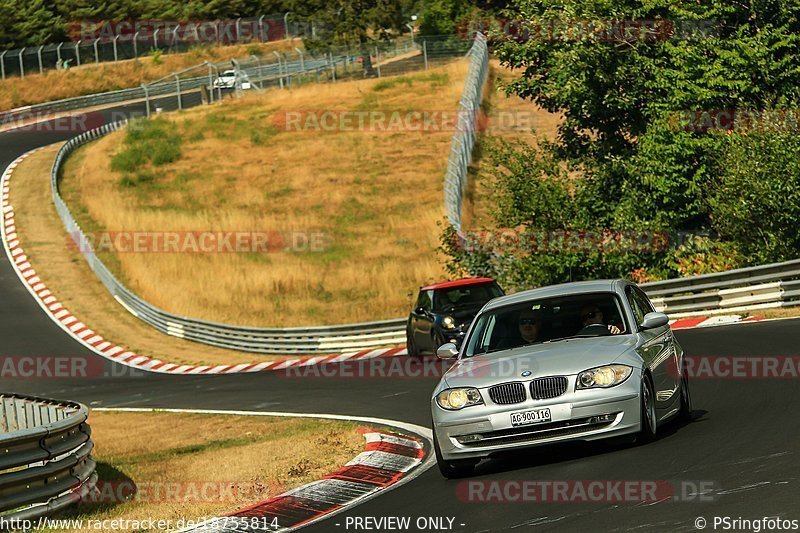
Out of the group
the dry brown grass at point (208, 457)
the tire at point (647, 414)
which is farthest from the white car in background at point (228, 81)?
the tire at point (647, 414)

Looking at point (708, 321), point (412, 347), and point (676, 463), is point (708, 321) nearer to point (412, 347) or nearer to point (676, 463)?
point (412, 347)

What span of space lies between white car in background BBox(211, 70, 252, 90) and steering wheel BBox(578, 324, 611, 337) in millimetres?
62835

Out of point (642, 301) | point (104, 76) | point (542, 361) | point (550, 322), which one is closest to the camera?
point (542, 361)

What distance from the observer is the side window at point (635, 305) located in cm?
1134

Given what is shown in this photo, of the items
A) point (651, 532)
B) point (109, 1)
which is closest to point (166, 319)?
point (651, 532)

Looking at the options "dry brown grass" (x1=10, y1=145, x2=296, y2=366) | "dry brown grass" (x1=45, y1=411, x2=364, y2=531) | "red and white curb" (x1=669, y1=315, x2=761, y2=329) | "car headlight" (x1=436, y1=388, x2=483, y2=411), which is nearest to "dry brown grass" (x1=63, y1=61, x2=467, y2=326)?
"dry brown grass" (x1=10, y1=145, x2=296, y2=366)

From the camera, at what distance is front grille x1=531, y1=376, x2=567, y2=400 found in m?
9.98

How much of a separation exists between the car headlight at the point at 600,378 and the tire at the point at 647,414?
230 millimetres

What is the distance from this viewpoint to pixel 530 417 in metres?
9.94

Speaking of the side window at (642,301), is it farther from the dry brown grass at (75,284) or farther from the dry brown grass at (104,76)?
the dry brown grass at (104,76)

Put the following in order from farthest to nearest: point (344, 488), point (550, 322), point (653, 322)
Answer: point (550, 322)
point (344, 488)
point (653, 322)

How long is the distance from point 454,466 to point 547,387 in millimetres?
1098

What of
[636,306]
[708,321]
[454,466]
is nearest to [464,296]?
[708,321]

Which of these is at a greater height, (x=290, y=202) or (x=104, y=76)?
(x=104, y=76)
